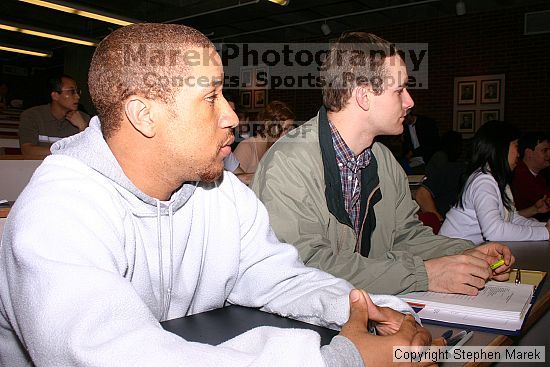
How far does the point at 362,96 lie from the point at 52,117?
4.45 metres

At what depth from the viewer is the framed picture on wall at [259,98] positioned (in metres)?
11.1

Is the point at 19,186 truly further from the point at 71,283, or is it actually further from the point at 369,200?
the point at 71,283

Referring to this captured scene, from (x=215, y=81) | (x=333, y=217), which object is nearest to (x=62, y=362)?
(x=215, y=81)

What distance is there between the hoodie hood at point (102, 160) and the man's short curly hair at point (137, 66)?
0.06 metres

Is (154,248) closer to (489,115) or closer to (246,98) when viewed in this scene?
(489,115)

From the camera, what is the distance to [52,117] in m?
5.33

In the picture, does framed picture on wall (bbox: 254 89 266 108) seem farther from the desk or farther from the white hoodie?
the desk

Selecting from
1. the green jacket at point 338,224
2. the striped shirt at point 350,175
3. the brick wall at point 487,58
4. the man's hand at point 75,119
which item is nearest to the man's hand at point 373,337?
the green jacket at point 338,224

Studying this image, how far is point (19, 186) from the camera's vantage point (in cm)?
426

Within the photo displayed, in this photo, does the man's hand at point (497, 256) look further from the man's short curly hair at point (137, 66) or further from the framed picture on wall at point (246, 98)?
the framed picture on wall at point (246, 98)

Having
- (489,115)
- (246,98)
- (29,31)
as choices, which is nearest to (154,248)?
(489,115)

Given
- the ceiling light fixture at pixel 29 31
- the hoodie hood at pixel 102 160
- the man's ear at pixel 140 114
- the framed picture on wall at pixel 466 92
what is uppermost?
the ceiling light fixture at pixel 29 31

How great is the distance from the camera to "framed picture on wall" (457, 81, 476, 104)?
8.55 m

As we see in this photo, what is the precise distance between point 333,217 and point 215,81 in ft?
2.36
